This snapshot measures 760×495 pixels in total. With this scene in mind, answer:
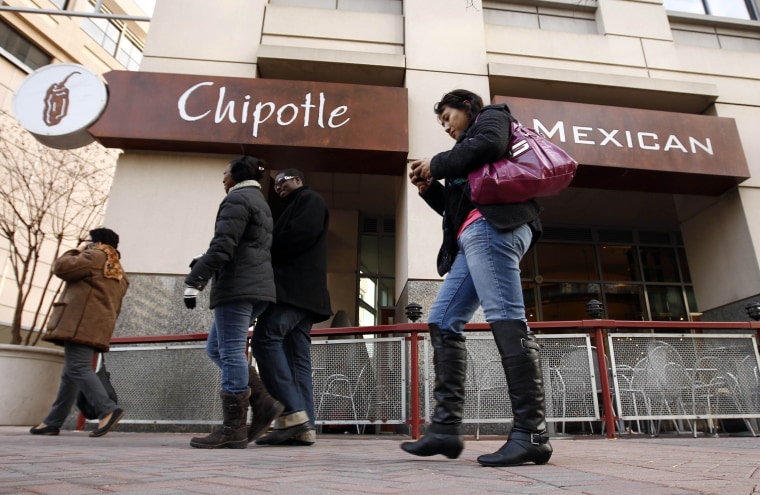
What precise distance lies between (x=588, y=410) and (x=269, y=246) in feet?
10.3

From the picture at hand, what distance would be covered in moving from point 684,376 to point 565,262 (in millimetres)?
6002

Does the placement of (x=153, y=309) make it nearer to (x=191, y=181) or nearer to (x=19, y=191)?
(x=191, y=181)

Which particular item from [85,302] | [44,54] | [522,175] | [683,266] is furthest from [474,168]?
[44,54]

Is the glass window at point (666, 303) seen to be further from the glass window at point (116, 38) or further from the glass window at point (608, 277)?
the glass window at point (116, 38)

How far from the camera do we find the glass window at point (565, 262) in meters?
10.3

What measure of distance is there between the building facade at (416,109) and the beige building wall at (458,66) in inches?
1.0

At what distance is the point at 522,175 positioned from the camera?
228 cm

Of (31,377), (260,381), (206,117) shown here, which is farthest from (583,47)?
(31,377)

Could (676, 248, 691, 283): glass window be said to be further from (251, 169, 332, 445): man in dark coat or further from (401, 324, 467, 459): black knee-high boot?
(401, 324, 467, 459): black knee-high boot

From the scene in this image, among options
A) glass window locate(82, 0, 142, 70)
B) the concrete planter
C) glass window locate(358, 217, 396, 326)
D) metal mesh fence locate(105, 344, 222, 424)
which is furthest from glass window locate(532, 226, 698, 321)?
glass window locate(82, 0, 142, 70)

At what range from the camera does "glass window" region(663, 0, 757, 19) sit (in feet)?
29.1

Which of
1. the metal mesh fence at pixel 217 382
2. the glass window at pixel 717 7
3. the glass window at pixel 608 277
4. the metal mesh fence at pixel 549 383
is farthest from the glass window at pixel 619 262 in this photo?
the metal mesh fence at pixel 217 382

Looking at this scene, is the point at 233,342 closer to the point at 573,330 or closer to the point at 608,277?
the point at 573,330

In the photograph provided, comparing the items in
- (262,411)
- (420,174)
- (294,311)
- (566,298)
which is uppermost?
(566,298)
